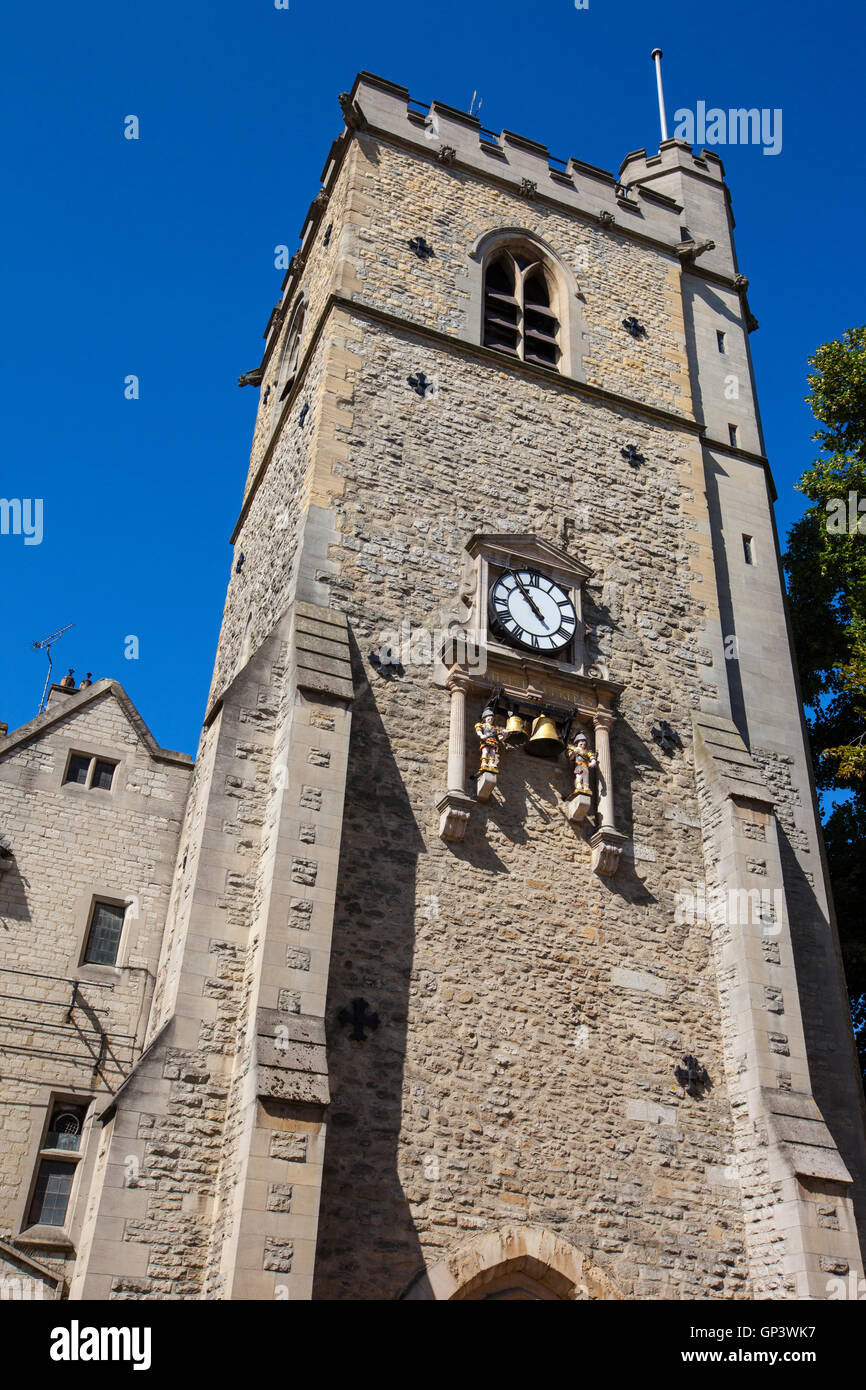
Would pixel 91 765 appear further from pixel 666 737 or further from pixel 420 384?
pixel 666 737

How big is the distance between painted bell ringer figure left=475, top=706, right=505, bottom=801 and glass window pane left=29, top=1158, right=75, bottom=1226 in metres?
5.72

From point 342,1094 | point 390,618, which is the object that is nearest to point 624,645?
point 390,618

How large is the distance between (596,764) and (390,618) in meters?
2.76

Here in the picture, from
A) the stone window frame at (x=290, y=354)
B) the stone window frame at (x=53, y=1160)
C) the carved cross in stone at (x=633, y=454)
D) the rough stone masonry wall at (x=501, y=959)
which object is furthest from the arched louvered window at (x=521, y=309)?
the stone window frame at (x=53, y=1160)

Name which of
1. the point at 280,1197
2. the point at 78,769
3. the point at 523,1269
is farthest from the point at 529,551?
the point at 280,1197

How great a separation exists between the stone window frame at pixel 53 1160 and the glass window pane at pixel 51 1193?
1.3 inches

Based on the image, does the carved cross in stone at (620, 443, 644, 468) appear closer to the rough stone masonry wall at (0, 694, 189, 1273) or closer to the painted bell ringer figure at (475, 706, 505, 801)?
the painted bell ringer figure at (475, 706, 505, 801)

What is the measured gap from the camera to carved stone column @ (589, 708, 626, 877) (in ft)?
43.0

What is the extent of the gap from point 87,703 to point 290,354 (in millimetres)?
7374

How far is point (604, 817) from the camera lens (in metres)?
13.3

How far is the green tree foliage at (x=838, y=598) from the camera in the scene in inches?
752

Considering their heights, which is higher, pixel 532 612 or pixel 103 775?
pixel 532 612

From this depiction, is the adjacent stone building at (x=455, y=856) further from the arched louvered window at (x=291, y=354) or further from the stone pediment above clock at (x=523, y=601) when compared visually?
the arched louvered window at (x=291, y=354)

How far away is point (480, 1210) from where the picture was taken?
421 inches
